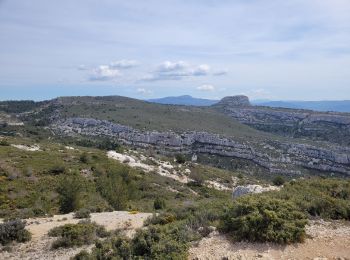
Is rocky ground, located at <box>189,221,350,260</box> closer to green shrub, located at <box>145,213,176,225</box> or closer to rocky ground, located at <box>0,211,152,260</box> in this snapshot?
Result: green shrub, located at <box>145,213,176,225</box>

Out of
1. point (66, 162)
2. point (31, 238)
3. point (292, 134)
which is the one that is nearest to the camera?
point (31, 238)

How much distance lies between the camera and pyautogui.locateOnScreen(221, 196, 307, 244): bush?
456 inches

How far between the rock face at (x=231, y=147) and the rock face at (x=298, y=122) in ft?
75.7

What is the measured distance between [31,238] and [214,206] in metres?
7.55

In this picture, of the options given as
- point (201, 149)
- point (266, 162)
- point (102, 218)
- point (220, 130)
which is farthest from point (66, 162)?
point (220, 130)

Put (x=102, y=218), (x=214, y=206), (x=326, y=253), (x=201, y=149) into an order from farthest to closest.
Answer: (x=201, y=149)
(x=102, y=218)
(x=214, y=206)
(x=326, y=253)

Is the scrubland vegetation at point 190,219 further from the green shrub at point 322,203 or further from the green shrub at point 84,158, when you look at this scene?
the green shrub at point 84,158

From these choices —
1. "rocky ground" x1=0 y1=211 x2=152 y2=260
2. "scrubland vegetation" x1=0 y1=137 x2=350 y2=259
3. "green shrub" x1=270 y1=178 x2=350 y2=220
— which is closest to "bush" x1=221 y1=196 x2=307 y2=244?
"scrubland vegetation" x1=0 y1=137 x2=350 y2=259

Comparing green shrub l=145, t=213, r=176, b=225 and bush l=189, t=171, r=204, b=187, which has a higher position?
green shrub l=145, t=213, r=176, b=225

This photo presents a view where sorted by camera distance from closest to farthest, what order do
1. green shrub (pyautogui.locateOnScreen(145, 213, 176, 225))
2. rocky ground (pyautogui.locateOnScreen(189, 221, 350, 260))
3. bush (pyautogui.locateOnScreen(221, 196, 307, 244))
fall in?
rocky ground (pyautogui.locateOnScreen(189, 221, 350, 260)) < bush (pyautogui.locateOnScreen(221, 196, 307, 244)) < green shrub (pyautogui.locateOnScreen(145, 213, 176, 225))

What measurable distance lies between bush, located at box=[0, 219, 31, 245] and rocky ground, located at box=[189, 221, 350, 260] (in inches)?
289

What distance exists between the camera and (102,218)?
18.8m

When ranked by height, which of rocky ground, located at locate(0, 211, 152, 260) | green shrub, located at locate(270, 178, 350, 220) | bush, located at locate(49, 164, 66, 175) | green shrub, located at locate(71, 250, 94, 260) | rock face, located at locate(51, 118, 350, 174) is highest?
green shrub, located at locate(270, 178, 350, 220)

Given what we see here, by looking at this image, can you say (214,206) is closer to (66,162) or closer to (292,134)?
(66,162)
